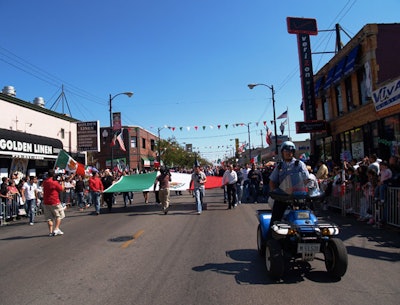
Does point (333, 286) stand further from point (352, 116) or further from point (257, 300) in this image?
point (352, 116)

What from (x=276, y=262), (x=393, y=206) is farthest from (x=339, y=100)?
(x=276, y=262)

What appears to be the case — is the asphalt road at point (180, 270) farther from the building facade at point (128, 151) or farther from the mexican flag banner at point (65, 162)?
the building facade at point (128, 151)

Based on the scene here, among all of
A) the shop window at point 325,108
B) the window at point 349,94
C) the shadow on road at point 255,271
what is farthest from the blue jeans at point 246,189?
the shadow on road at point 255,271

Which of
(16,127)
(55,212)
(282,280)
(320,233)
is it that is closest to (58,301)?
(282,280)

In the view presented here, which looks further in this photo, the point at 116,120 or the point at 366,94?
the point at 116,120

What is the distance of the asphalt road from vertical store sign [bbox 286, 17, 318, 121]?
46.6ft

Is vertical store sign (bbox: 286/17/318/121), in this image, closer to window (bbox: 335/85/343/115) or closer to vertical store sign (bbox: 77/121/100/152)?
window (bbox: 335/85/343/115)

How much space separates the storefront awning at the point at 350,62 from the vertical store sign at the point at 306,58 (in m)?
4.21

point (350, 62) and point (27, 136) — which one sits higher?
point (350, 62)

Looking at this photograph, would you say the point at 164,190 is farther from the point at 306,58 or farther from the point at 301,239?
the point at 306,58

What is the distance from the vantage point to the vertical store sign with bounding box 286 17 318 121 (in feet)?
76.8

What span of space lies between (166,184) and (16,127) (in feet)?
46.7

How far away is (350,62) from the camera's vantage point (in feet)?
61.1

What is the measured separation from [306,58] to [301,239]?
804 inches
